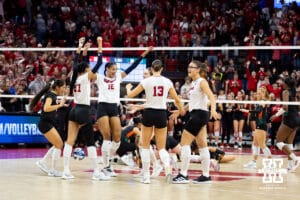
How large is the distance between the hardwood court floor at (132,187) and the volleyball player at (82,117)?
0.33 m

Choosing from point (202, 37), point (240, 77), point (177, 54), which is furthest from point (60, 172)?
point (202, 37)

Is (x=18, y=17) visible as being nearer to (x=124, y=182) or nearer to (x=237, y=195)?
(x=124, y=182)

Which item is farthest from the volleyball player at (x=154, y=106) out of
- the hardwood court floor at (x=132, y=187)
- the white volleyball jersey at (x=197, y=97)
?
the hardwood court floor at (x=132, y=187)

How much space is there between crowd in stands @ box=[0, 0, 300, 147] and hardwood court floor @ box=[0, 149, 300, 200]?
15.7 feet

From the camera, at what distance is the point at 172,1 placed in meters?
31.3

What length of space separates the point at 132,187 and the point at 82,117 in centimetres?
185

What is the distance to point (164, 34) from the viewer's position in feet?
88.3

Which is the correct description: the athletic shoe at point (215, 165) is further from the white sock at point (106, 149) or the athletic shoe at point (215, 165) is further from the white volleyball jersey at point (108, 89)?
the white volleyball jersey at point (108, 89)

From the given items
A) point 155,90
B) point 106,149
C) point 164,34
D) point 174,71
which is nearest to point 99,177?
point 106,149

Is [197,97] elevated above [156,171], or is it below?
above

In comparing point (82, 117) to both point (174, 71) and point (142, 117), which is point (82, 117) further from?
point (174, 71)

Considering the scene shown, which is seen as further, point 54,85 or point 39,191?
point 54,85

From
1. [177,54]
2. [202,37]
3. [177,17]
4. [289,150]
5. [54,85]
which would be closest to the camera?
[54,85]

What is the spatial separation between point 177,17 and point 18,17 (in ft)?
23.7
